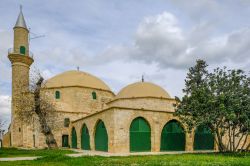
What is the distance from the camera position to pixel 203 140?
2859cm

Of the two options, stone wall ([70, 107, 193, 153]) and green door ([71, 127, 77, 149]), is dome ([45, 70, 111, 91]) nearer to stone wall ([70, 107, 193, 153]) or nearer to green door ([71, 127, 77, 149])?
green door ([71, 127, 77, 149])

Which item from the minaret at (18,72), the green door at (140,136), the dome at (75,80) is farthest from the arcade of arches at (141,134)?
the minaret at (18,72)

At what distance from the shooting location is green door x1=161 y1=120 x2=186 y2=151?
2630cm

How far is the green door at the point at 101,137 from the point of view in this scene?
25.6 meters

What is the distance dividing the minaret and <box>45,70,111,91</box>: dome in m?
3.67

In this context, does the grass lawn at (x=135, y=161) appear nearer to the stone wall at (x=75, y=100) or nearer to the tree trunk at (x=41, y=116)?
the tree trunk at (x=41, y=116)

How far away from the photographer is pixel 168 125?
26.7 meters

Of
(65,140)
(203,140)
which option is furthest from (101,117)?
(65,140)

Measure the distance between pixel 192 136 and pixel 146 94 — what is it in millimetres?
7172

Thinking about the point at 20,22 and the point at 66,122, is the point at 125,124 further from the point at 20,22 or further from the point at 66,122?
the point at 20,22

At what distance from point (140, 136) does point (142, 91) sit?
27.8 ft

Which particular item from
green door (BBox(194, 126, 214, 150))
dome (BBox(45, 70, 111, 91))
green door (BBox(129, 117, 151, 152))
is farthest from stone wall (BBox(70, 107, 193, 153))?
dome (BBox(45, 70, 111, 91))

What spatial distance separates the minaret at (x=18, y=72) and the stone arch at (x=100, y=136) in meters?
11.9

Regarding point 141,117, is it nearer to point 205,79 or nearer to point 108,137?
point 108,137
